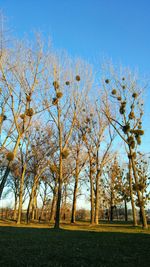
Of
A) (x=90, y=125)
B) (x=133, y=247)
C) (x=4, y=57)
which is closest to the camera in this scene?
(x=133, y=247)

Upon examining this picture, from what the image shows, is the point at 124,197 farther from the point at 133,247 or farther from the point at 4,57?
the point at 133,247

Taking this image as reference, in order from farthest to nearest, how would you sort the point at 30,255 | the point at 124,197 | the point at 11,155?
the point at 124,197, the point at 11,155, the point at 30,255

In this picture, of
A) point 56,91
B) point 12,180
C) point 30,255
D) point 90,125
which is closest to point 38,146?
point 90,125

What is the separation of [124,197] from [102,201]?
637cm

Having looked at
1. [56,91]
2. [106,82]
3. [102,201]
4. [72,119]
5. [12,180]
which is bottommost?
[102,201]

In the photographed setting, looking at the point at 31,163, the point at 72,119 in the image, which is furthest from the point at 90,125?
the point at 31,163

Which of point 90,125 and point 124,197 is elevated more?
point 90,125

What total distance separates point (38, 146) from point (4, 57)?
12.5 meters

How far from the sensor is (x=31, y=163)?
3197 cm

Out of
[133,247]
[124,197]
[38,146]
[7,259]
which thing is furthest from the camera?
[124,197]

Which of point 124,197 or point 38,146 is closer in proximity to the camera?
point 38,146

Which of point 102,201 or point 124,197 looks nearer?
point 124,197

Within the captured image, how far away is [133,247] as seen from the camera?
9836 millimetres

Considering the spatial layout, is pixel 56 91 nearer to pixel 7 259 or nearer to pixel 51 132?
Result: pixel 51 132
